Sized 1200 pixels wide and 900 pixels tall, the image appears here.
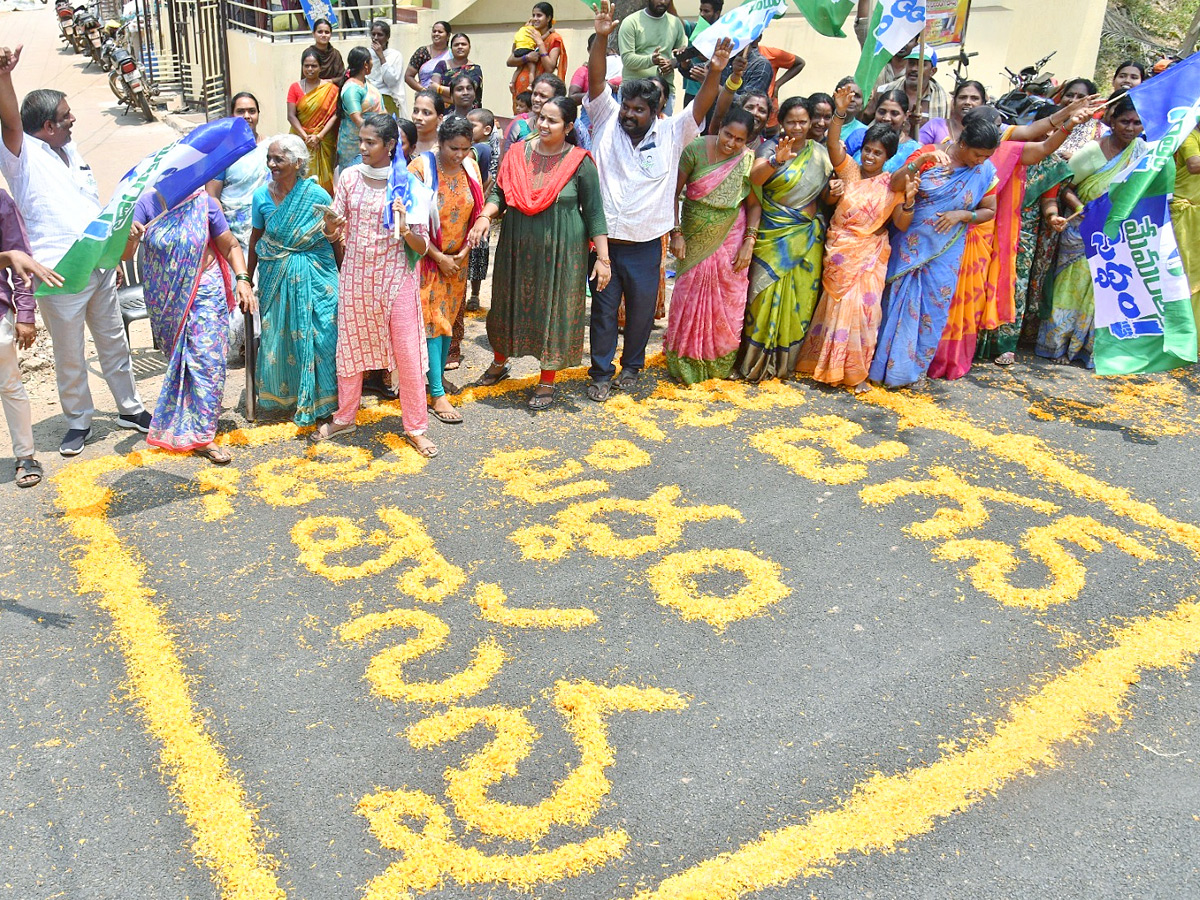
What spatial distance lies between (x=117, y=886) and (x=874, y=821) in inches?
86.6

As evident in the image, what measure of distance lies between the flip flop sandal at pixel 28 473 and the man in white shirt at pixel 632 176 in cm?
297

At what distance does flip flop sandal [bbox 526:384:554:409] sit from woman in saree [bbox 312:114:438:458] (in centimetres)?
76

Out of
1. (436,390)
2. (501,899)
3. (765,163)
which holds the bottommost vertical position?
(501,899)

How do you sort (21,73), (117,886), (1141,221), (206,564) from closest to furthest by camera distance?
(117,886)
(206,564)
(1141,221)
(21,73)

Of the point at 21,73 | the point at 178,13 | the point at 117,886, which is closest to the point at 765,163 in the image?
the point at 117,886

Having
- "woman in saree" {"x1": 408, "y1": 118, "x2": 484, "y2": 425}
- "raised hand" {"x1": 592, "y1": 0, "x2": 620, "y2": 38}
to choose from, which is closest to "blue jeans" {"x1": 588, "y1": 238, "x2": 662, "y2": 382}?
"woman in saree" {"x1": 408, "y1": 118, "x2": 484, "y2": 425}

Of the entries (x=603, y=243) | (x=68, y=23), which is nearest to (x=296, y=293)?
(x=603, y=243)

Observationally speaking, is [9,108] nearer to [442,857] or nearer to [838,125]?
[442,857]

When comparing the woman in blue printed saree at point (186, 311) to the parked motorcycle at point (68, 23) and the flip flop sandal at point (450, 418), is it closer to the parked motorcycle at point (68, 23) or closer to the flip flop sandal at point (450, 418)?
the flip flop sandal at point (450, 418)

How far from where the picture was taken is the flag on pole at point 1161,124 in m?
5.79

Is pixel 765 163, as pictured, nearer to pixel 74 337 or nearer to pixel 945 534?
pixel 945 534

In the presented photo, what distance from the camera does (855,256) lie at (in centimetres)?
613

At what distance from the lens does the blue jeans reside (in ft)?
19.4

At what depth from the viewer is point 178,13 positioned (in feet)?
51.3
